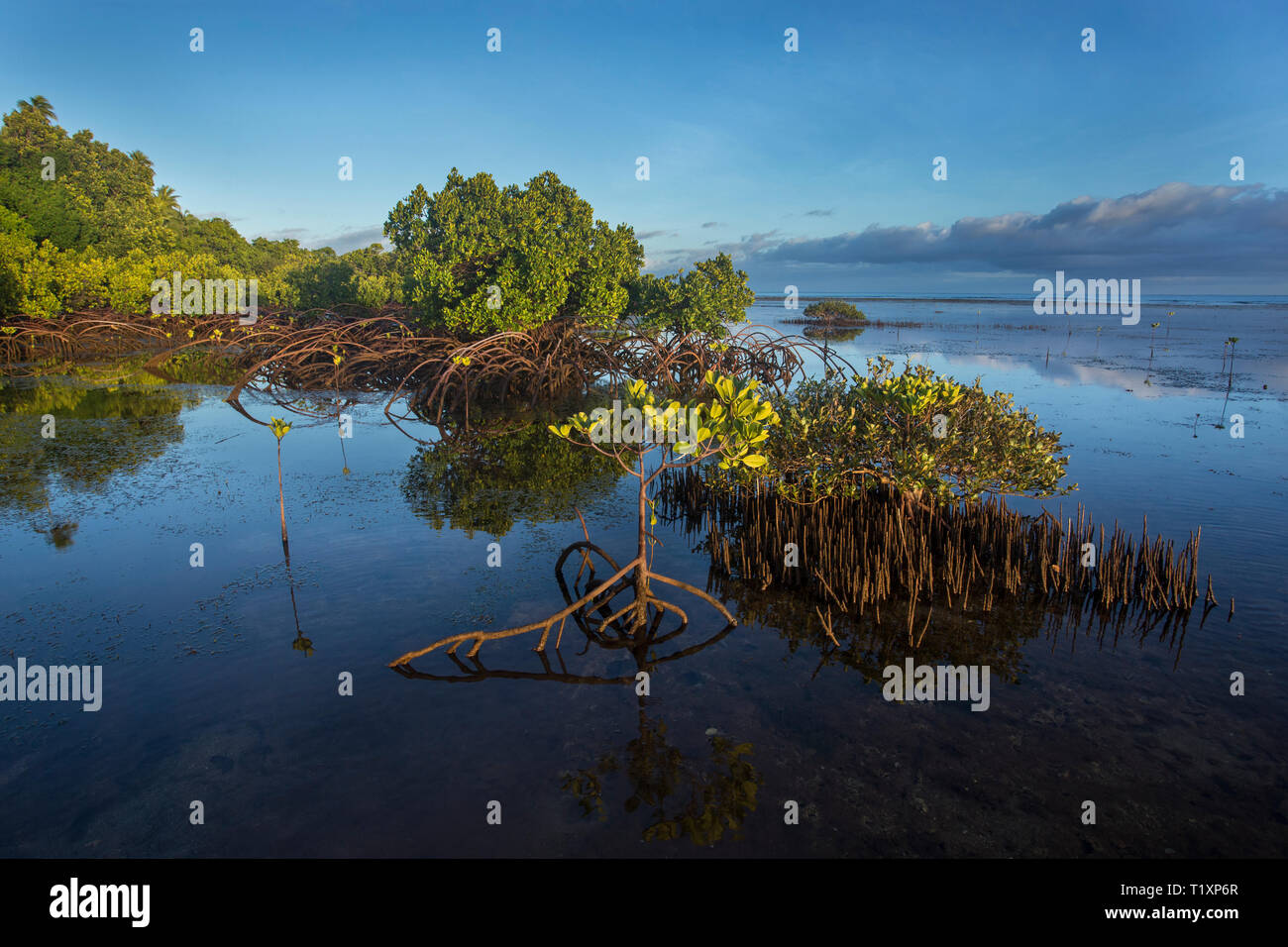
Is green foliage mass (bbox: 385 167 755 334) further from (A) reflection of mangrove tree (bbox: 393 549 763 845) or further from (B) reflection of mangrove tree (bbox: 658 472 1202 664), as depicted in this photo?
(A) reflection of mangrove tree (bbox: 393 549 763 845)

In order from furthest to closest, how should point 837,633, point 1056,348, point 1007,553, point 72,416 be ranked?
1. point 1056,348
2. point 72,416
3. point 1007,553
4. point 837,633

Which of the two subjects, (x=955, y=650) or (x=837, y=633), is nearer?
(x=955, y=650)

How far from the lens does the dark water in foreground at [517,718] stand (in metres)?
4.80

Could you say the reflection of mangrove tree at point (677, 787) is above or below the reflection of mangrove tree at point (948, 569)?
below

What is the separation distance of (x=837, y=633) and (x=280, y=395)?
2144 cm

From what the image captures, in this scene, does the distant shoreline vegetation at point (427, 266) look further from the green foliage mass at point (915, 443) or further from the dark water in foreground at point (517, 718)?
the green foliage mass at point (915, 443)

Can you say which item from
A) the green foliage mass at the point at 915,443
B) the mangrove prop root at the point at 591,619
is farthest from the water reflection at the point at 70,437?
the green foliage mass at the point at 915,443

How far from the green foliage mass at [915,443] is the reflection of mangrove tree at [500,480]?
13.8 ft

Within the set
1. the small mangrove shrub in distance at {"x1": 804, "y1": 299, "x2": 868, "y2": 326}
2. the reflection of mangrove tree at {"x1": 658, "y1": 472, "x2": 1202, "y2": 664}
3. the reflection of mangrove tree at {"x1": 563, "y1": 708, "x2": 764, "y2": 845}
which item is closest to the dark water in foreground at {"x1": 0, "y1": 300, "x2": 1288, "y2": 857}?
the reflection of mangrove tree at {"x1": 563, "y1": 708, "x2": 764, "y2": 845}

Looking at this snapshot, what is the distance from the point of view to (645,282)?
1035 inches

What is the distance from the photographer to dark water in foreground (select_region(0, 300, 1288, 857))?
189 inches

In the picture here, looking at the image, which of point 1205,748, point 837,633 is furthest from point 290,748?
point 1205,748
